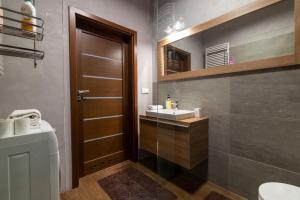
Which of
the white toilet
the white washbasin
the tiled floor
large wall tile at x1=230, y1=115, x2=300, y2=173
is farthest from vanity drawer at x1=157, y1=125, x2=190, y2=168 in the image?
the white toilet

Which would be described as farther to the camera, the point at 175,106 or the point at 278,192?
the point at 175,106

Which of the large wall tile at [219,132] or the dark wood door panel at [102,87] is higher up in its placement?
the dark wood door panel at [102,87]

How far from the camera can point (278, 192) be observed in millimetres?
915

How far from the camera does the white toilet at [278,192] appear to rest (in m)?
0.88

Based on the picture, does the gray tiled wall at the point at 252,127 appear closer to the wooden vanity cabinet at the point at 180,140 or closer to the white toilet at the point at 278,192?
the wooden vanity cabinet at the point at 180,140

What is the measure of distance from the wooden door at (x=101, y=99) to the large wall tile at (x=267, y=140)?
145 cm

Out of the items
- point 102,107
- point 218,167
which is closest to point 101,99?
point 102,107

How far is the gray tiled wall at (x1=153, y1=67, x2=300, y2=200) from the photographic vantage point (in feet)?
3.71

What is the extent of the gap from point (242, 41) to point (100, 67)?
63.9 inches

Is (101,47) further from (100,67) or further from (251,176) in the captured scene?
(251,176)

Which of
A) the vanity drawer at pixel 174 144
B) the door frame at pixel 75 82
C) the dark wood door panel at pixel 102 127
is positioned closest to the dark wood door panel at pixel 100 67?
the door frame at pixel 75 82

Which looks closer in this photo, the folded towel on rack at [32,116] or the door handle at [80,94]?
the folded towel on rack at [32,116]

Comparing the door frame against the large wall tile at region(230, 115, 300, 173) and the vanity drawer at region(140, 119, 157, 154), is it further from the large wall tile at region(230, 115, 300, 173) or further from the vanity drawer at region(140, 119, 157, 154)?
the large wall tile at region(230, 115, 300, 173)

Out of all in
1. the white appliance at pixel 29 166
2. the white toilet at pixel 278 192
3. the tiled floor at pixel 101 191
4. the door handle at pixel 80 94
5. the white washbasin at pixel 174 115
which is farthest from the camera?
the door handle at pixel 80 94
